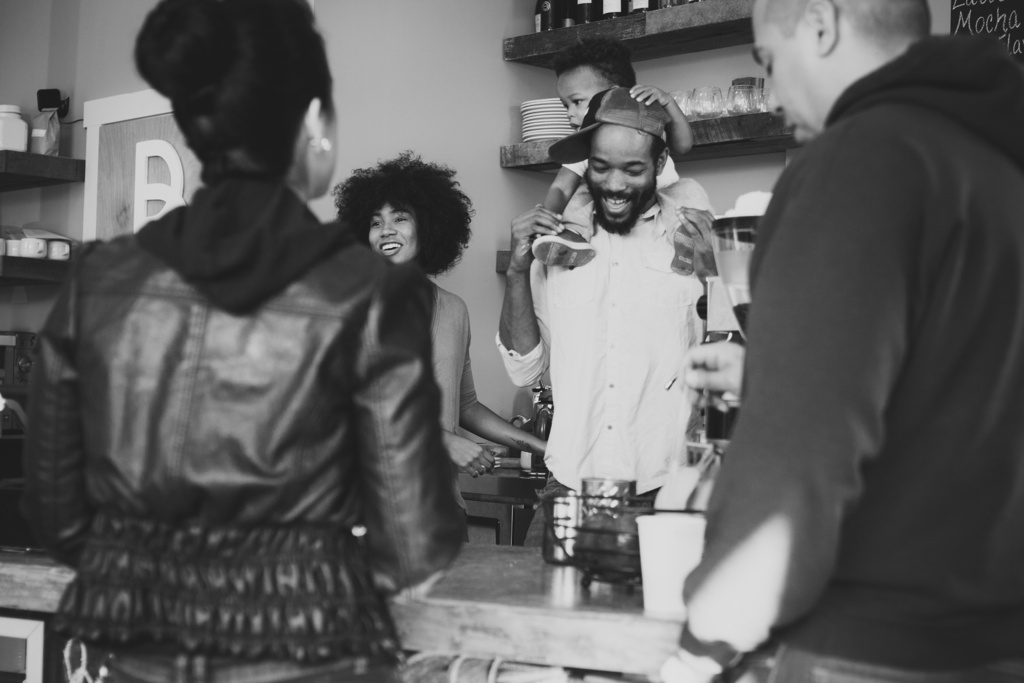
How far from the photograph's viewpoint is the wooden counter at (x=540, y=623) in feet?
5.29

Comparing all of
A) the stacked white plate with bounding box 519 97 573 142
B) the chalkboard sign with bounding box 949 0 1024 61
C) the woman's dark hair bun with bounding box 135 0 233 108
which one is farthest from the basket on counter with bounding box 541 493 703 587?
the stacked white plate with bounding box 519 97 573 142

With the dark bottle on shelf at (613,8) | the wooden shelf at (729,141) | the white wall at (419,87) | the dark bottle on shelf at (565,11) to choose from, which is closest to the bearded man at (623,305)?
the wooden shelf at (729,141)

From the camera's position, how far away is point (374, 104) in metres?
4.36

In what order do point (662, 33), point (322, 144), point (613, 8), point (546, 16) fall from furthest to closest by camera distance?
point (546, 16) → point (613, 8) → point (662, 33) → point (322, 144)

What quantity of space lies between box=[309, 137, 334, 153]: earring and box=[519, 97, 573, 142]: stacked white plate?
11.2ft

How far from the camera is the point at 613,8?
4.66 meters

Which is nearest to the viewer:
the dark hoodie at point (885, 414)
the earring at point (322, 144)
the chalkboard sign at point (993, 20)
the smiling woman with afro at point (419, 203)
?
the dark hoodie at point (885, 414)

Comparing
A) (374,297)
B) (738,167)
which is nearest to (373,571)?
(374,297)

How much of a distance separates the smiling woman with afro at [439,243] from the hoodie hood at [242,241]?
1.83 m

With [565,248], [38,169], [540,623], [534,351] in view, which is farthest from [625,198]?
[38,169]

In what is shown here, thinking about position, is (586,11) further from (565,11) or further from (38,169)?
(38,169)

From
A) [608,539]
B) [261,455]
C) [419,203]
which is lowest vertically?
[608,539]

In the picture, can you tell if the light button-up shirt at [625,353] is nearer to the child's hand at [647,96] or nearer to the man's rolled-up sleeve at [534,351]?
the man's rolled-up sleeve at [534,351]

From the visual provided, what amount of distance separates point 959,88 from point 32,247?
4436 millimetres
